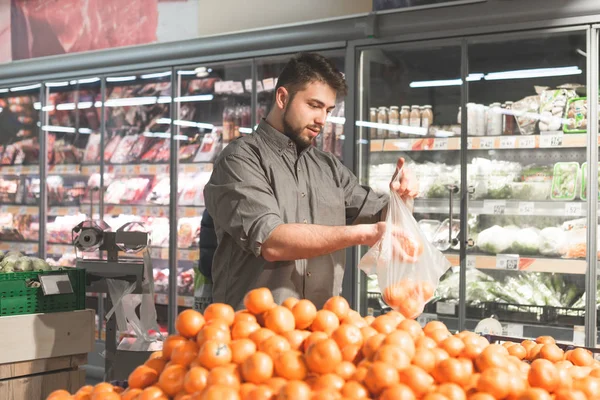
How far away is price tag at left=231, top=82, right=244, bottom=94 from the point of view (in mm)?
5211

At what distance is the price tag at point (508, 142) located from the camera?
161 inches

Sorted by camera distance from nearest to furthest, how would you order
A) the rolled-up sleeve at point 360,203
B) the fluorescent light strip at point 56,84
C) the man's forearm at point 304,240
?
1. the man's forearm at point 304,240
2. the rolled-up sleeve at point 360,203
3. the fluorescent light strip at point 56,84

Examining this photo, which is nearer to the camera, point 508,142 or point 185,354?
point 185,354

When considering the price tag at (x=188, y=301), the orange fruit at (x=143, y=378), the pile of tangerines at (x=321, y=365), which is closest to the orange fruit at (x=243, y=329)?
the pile of tangerines at (x=321, y=365)

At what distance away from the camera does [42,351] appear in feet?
9.42

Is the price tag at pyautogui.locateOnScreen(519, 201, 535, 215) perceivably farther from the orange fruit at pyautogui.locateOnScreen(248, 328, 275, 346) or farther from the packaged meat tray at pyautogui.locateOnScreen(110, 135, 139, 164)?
the packaged meat tray at pyautogui.locateOnScreen(110, 135, 139, 164)

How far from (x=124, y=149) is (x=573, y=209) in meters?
3.46

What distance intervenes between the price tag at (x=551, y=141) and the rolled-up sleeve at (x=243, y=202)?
215 centimetres

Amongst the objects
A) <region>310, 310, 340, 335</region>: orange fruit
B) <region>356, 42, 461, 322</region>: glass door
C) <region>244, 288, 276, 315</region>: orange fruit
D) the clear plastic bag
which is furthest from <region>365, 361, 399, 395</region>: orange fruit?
<region>356, 42, 461, 322</region>: glass door

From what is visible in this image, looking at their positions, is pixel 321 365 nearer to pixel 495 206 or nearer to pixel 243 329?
pixel 243 329

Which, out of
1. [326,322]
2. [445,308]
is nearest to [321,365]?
[326,322]

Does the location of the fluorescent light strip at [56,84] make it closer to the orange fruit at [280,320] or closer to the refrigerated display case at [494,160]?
the refrigerated display case at [494,160]

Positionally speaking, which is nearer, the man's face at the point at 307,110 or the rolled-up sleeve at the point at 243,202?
the rolled-up sleeve at the point at 243,202

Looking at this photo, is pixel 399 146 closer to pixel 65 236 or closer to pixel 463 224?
pixel 463 224
